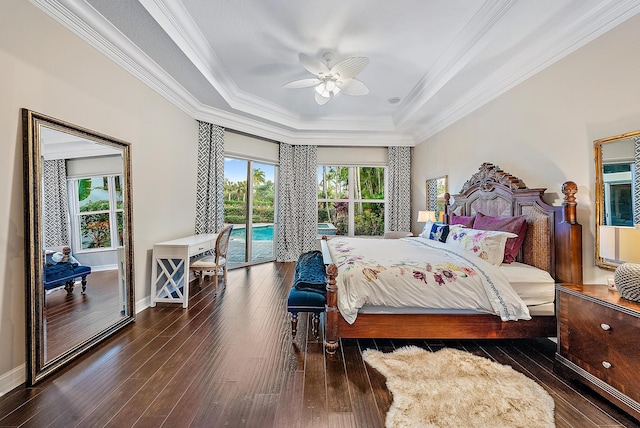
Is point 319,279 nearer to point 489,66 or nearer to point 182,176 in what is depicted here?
point 182,176

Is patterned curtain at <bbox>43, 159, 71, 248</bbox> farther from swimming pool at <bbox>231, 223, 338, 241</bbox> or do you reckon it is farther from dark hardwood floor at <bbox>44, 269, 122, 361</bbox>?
swimming pool at <bbox>231, 223, 338, 241</bbox>

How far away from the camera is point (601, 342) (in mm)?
1708

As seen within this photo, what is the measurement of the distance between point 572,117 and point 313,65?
2.59m

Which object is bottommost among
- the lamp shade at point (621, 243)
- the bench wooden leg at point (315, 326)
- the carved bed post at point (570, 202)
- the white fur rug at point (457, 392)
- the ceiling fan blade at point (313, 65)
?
the white fur rug at point (457, 392)

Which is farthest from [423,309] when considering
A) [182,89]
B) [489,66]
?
[182,89]

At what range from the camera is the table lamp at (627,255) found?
161cm

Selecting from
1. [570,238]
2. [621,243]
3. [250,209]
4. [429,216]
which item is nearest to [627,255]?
[621,243]

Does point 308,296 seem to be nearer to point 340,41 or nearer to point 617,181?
point 617,181

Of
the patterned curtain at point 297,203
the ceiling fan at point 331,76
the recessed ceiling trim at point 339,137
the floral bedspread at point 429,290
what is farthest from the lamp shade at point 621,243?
the patterned curtain at point 297,203

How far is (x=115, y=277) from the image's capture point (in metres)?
2.66

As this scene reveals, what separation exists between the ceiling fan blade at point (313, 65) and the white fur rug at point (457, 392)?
3.02m

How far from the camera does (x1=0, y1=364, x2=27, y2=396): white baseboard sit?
1743mm

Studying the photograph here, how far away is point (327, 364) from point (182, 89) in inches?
154

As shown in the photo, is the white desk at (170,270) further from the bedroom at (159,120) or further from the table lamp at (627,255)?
the table lamp at (627,255)
